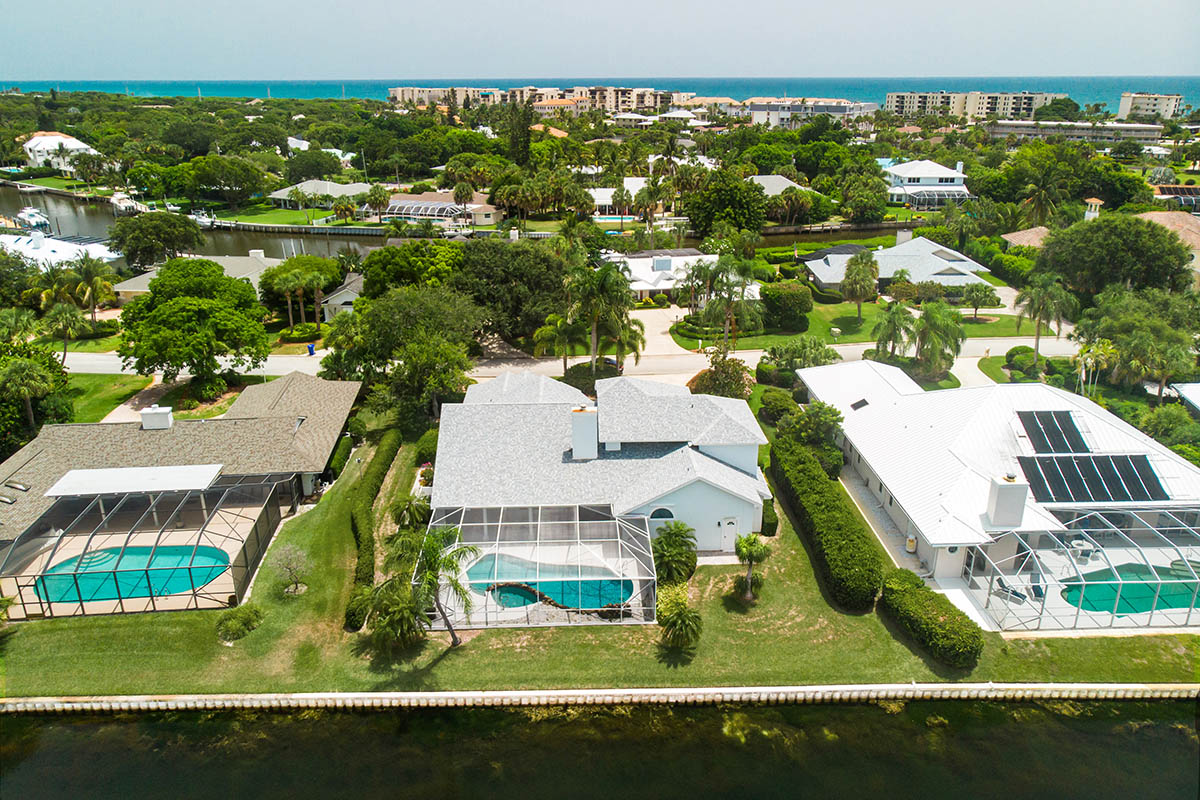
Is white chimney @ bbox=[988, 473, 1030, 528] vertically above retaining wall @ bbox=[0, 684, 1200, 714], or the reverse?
white chimney @ bbox=[988, 473, 1030, 528]

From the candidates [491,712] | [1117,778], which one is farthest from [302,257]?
[1117,778]

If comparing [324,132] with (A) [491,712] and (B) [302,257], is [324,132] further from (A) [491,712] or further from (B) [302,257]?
(A) [491,712]

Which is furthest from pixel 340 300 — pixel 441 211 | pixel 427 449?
pixel 441 211

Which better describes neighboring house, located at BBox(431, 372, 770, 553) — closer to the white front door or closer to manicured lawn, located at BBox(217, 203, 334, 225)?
the white front door

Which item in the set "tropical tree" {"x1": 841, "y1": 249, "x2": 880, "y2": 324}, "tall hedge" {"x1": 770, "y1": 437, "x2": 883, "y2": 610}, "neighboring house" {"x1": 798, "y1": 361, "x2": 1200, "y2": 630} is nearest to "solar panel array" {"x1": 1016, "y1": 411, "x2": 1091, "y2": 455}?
"neighboring house" {"x1": 798, "y1": 361, "x2": 1200, "y2": 630}

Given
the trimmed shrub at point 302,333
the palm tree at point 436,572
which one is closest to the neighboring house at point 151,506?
the palm tree at point 436,572
